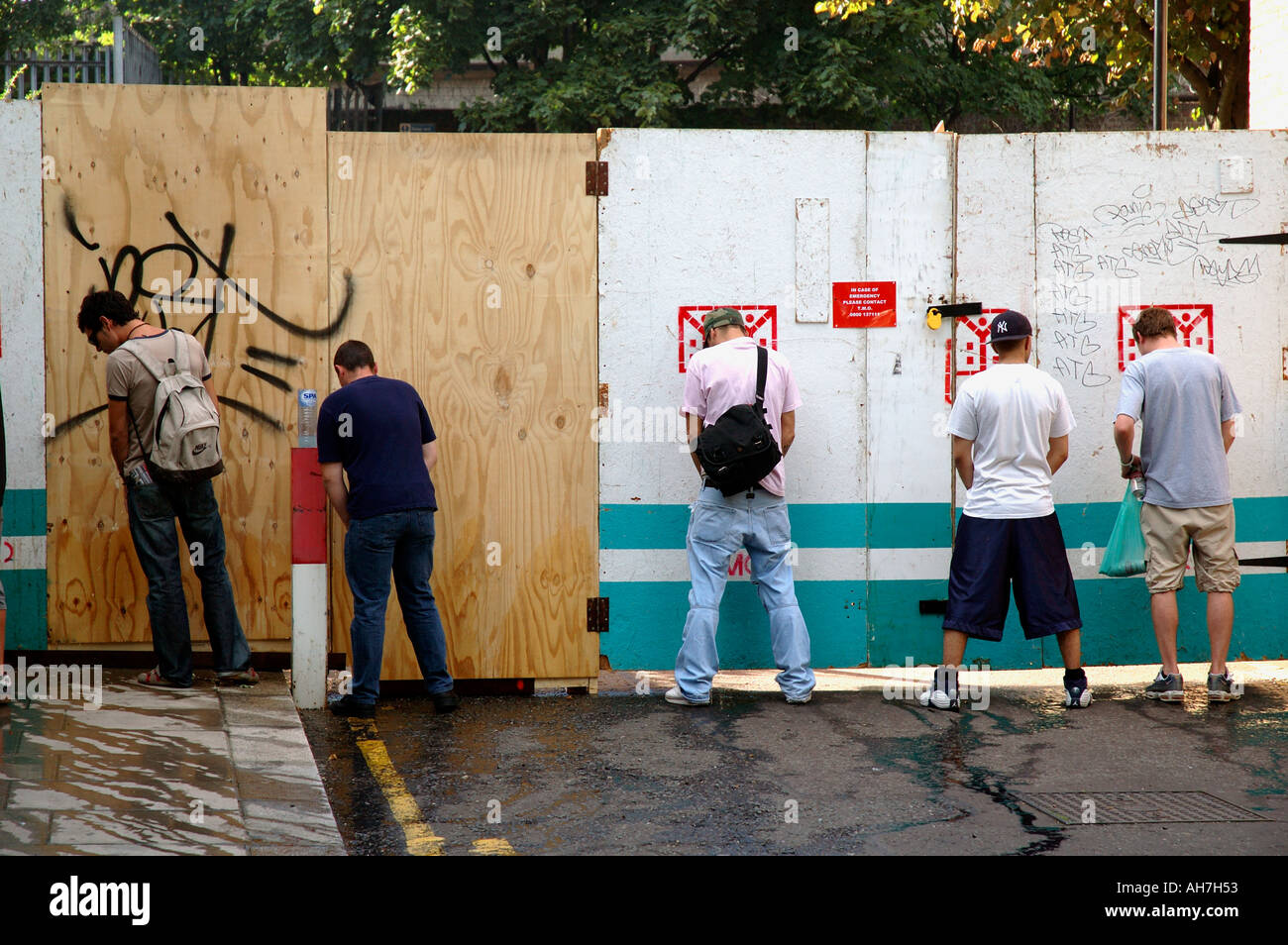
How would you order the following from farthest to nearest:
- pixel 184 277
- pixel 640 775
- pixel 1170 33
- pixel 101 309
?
pixel 1170 33, pixel 184 277, pixel 101 309, pixel 640 775

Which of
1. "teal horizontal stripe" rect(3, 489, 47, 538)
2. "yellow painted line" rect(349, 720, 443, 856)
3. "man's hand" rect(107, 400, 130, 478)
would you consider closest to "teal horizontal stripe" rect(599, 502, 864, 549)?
"yellow painted line" rect(349, 720, 443, 856)

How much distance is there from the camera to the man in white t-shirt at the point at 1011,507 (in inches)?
254

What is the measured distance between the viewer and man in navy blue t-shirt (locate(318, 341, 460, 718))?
6.30 m

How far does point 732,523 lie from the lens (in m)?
6.64

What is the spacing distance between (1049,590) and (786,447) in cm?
145

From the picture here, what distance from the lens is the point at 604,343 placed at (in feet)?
22.9

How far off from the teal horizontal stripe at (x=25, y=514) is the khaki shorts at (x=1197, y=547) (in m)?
5.59

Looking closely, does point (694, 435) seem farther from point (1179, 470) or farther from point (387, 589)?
point (1179, 470)

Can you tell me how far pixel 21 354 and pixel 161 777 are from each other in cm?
277

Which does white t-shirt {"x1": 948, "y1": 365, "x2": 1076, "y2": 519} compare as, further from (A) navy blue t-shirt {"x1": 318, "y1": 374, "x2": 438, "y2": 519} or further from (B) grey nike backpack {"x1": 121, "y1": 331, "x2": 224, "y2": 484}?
(B) grey nike backpack {"x1": 121, "y1": 331, "x2": 224, "y2": 484}

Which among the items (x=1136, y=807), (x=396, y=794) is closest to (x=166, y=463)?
(x=396, y=794)

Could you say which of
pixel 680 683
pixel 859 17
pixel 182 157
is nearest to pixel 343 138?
pixel 182 157

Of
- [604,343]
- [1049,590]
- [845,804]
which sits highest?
[604,343]
